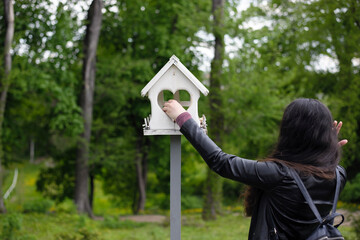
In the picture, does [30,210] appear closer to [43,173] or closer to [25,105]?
[25,105]

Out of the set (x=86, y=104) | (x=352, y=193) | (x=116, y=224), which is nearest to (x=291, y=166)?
(x=352, y=193)

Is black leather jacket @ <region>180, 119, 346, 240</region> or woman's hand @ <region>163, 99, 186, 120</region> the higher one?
woman's hand @ <region>163, 99, 186, 120</region>

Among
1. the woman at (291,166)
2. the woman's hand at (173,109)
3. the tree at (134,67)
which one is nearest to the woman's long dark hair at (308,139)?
the woman at (291,166)

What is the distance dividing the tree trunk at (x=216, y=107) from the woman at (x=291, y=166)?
8.36 metres

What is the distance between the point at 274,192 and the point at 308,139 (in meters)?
0.29

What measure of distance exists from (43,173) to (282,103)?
9.18 meters

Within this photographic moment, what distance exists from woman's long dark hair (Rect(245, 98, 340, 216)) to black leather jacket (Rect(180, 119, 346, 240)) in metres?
0.07

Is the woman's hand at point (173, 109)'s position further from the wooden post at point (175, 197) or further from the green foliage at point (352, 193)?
the green foliage at point (352, 193)

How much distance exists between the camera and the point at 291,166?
1813mm

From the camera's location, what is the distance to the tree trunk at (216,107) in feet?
34.1

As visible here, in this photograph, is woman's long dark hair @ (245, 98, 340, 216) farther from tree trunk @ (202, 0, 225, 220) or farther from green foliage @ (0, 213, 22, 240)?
tree trunk @ (202, 0, 225, 220)

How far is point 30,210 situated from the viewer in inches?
417

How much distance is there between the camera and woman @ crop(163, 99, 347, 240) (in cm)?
179

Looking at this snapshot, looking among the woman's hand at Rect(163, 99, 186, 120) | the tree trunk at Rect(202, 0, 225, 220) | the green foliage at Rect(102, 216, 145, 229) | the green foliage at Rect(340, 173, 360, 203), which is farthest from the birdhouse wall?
the green foliage at Rect(102, 216, 145, 229)
